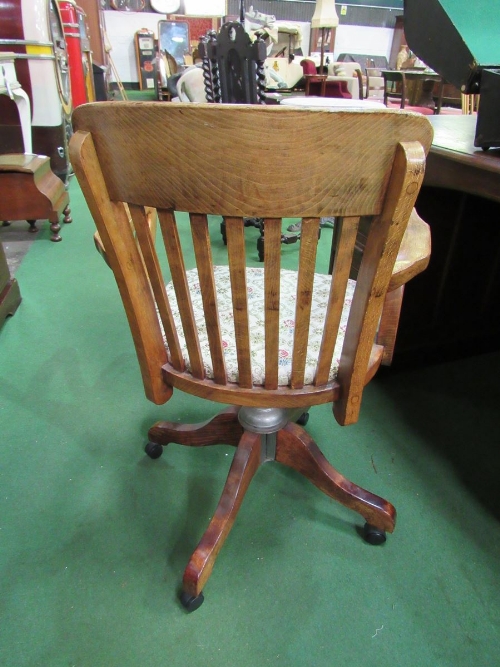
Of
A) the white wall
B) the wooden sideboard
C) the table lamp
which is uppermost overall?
the white wall

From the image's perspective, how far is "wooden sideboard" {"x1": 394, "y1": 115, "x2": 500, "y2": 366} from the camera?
1.33 meters

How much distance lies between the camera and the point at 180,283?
621mm

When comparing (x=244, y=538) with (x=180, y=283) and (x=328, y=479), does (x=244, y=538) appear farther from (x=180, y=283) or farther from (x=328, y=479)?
(x=180, y=283)

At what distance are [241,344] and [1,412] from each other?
3.64 ft

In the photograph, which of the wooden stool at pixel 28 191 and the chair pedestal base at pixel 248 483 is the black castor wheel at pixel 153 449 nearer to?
the chair pedestal base at pixel 248 483

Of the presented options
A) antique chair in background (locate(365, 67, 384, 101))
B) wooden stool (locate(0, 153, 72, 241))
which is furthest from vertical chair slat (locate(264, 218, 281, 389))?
antique chair in background (locate(365, 67, 384, 101))

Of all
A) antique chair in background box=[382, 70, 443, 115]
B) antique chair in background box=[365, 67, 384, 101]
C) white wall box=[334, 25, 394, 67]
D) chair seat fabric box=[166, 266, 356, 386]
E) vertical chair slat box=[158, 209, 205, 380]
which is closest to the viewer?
vertical chair slat box=[158, 209, 205, 380]

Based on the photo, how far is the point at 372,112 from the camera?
44 cm

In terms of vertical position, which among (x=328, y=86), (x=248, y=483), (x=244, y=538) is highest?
(x=328, y=86)

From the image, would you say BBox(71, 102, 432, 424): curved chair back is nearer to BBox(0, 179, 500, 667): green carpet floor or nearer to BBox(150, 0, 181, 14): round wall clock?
BBox(0, 179, 500, 667): green carpet floor

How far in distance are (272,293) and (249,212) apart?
0.12 meters

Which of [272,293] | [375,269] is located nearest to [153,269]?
[272,293]

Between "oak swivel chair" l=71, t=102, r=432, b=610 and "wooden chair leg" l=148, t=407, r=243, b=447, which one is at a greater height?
"oak swivel chair" l=71, t=102, r=432, b=610

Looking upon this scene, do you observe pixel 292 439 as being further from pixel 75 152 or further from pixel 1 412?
pixel 1 412
